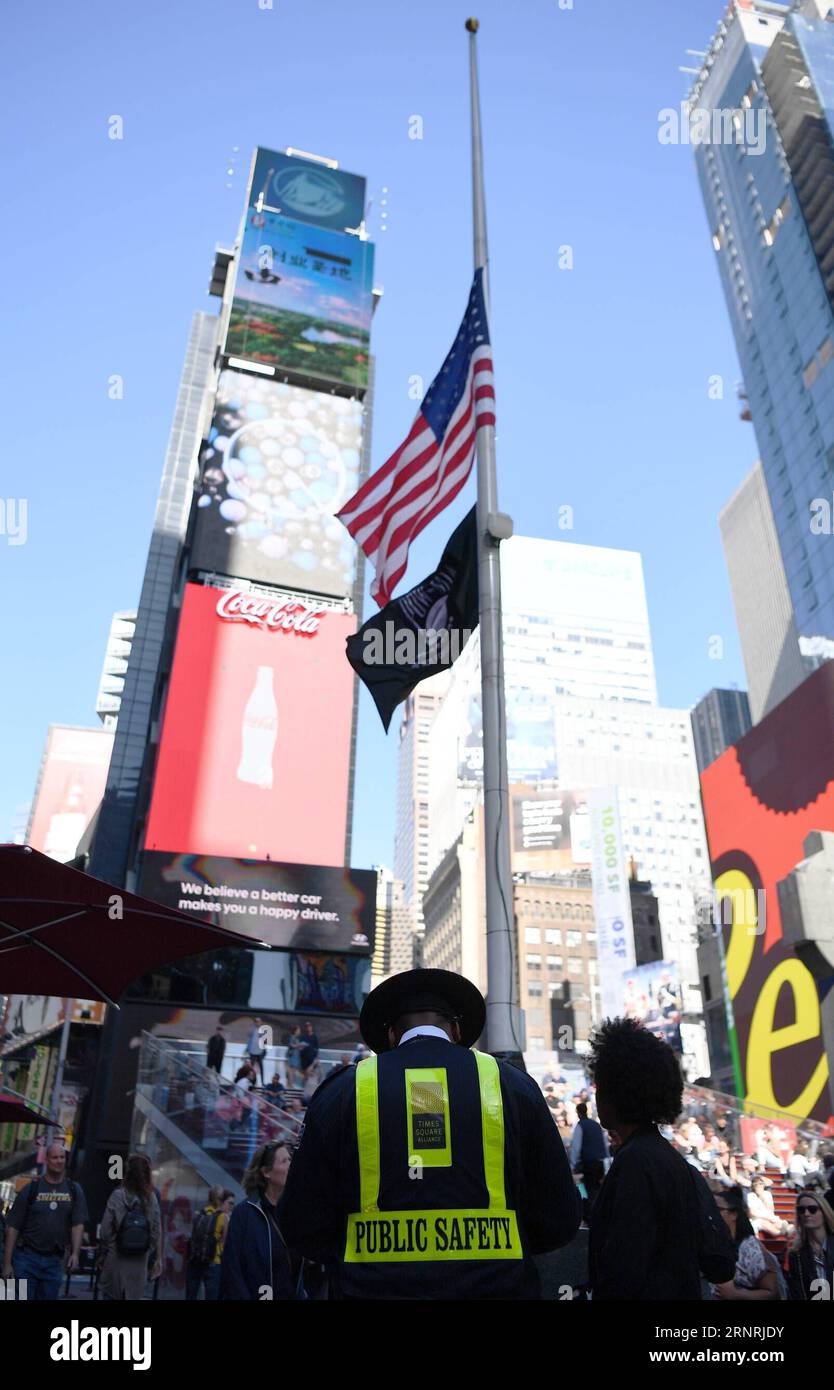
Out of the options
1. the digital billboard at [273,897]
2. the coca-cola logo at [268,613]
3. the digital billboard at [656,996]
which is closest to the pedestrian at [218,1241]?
the digital billboard at [273,897]

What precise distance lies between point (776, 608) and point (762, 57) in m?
57.0

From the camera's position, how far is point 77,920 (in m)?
6.60

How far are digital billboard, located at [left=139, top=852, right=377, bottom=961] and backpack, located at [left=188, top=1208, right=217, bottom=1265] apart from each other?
23917 mm

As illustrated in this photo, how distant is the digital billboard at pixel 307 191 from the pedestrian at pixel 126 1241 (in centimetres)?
5800

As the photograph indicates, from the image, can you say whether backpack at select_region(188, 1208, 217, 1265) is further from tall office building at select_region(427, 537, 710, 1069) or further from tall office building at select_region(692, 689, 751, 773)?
tall office building at select_region(692, 689, 751, 773)

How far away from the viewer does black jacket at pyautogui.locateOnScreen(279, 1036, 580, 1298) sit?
2.83 meters

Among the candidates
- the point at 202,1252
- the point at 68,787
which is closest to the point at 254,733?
the point at 202,1252

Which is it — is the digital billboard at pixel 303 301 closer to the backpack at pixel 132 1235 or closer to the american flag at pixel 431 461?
the american flag at pixel 431 461

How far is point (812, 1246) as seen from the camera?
688cm

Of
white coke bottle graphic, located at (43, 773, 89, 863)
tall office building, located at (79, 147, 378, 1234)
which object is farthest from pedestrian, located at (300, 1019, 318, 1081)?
white coke bottle graphic, located at (43, 773, 89, 863)

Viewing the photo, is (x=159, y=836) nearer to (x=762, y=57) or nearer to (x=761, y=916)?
(x=761, y=916)

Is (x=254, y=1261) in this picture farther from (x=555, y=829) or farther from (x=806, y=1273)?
(x=555, y=829)

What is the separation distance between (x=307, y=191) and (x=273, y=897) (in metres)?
43.3
